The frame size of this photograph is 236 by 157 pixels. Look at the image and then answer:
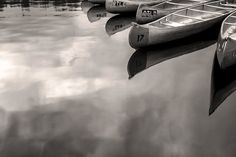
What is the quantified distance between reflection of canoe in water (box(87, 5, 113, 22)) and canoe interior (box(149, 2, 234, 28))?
8944mm

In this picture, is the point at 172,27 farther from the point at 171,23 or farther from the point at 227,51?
the point at 227,51

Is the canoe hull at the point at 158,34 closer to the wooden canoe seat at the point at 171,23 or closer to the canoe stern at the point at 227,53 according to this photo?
the wooden canoe seat at the point at 171,23

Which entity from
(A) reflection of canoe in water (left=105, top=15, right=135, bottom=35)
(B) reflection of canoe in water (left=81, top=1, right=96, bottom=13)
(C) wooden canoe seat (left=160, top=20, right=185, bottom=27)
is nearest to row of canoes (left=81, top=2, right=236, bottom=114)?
(A) reflection of canoe in water (left=105, top=15, right=135, bottom=35)

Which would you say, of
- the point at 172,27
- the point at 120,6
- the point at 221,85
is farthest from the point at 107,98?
the point at 120,6

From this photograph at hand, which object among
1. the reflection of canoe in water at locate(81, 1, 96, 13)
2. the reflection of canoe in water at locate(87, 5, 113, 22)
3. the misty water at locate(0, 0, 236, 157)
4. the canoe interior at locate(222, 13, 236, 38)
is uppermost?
the canoe interior at locate(222, 13, 236, 38)

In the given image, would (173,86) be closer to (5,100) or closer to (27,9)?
(5,100)

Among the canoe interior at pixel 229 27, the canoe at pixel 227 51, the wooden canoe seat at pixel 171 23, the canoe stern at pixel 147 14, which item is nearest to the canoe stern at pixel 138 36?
the wooden canoe seat at pixel 171 23

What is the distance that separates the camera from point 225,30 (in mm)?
20688

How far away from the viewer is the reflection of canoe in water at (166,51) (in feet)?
66.9

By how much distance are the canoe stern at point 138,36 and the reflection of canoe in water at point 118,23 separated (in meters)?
5.58

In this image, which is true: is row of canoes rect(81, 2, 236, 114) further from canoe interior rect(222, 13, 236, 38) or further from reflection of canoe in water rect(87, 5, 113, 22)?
reflection of canoe in water rect(87, 5, 113, 22)

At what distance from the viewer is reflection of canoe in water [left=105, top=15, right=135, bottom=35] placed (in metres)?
28.2

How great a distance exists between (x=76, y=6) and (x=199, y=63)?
21.9m

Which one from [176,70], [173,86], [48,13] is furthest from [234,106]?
[48,13]
